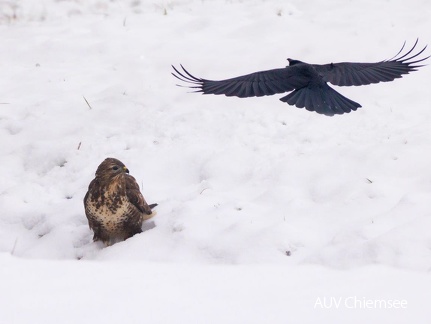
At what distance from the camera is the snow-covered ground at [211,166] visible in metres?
3.44

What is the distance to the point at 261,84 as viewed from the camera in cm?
567

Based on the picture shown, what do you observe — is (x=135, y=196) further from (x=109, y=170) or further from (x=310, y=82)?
(x=310, y=82)

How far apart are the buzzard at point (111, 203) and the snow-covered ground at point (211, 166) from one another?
0.15 m

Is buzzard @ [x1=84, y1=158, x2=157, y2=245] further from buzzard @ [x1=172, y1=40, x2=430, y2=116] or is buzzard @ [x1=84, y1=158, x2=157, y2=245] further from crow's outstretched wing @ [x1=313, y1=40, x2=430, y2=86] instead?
crow's outstretched wing @ [x1=313, y1=40, x2=430, y2=86]

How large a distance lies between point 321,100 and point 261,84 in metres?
0.49

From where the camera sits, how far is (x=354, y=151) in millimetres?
6113

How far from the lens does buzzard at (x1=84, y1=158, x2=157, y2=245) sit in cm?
525

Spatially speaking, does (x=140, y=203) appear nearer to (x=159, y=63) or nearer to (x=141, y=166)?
(x=141, y=166)

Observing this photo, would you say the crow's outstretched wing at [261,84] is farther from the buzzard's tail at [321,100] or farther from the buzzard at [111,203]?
the buzzard at [111,203]

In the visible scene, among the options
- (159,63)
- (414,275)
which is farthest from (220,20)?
(414,275)

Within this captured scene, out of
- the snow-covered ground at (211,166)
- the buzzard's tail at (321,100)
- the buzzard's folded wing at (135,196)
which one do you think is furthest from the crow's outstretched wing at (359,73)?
the buzzard's folded wing at (135,196)

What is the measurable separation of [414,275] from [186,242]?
184 cm

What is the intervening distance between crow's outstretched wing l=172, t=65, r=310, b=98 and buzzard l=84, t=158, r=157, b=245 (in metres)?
0.95

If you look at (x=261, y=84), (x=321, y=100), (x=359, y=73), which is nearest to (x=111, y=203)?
(x=261, y=84)
